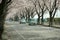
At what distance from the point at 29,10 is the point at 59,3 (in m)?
25.9

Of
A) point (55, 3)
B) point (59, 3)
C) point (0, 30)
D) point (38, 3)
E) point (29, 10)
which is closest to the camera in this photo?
point (0, 30)

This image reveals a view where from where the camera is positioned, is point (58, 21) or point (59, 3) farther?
point (58, 21)

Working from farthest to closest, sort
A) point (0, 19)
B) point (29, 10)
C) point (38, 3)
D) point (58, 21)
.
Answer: point (29, 10) → point (58, 21) → point (38, 3) → point (0, 19)

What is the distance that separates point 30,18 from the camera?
6950 centimetres

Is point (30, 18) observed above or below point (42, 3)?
below

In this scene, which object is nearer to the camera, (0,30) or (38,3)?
(0,30)

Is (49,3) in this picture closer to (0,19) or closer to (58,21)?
(58,21)

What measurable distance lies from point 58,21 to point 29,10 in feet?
58.8

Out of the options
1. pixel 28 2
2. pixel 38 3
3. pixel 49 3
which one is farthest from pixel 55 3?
pixel 28 2

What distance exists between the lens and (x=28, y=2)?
51.3 meters

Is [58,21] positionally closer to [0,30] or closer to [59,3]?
[59,3]

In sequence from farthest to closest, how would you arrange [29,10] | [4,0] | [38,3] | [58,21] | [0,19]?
1. [29,10]
2. [58,21]
3. [38,3]
4. [0,19]
5. [4,0]

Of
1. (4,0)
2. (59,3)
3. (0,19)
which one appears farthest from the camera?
(59,3)

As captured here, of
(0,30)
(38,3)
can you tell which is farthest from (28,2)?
(0,30)
